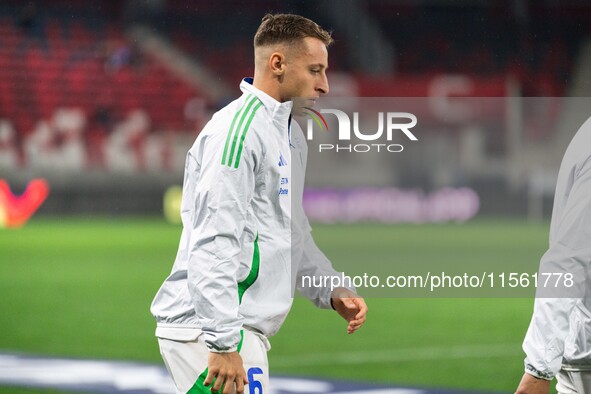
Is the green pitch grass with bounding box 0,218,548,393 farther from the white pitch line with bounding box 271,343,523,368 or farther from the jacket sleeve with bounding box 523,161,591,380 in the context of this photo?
the jacket sleeve with bounding box 523,161,591,380

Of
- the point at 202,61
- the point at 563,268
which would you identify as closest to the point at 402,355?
the point at 563,268

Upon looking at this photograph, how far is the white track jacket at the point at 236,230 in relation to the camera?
2.39 metres

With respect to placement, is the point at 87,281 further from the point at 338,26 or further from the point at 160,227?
the point at 338,26

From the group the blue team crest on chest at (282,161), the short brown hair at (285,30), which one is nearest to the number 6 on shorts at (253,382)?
the blue team crest on chest at (282,161)

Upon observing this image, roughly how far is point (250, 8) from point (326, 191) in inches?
308

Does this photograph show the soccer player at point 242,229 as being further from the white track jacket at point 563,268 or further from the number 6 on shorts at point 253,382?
the white track jacket at point 563,268

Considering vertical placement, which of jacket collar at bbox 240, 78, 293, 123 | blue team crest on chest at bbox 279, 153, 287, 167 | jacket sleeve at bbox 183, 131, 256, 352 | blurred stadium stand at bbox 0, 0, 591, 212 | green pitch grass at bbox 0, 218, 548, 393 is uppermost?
blurred stadium stand at bbox 0, 0, 591, 212

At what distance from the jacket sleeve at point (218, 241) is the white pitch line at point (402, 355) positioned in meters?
4.19

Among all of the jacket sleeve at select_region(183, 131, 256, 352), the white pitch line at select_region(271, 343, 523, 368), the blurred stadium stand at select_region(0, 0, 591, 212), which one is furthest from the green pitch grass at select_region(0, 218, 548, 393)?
the blurred stadium stand at select_region(0, 0, 591, 212)

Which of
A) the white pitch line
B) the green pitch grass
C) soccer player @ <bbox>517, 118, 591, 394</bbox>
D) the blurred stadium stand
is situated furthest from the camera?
the blurred stadium stand

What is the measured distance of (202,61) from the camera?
2488 centimetres

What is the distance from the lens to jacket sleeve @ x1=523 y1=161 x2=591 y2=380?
2328 mm

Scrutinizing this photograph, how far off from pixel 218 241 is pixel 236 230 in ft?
0.16

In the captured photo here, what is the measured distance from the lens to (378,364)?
667 cm
